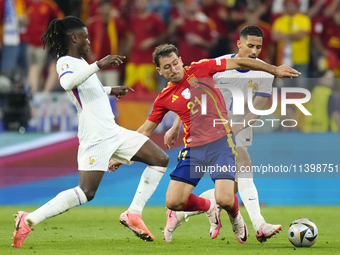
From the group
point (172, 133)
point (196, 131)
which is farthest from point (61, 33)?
point (196, 131)

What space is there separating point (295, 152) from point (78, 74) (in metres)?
5.75

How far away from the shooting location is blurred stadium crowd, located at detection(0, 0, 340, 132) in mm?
11469

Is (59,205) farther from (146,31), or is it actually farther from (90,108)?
(146,31)

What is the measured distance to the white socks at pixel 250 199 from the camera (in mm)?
6002

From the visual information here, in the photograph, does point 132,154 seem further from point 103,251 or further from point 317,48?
point 317,48

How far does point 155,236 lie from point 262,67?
241 cm

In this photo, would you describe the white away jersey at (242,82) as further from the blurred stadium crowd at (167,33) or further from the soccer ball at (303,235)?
the blurred stadium crowd at (167,33)

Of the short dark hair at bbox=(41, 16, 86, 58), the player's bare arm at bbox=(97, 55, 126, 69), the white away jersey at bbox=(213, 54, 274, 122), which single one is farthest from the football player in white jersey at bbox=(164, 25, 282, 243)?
the short dark hair at bbox=(41, 16, 86, 58)

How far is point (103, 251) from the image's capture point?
5.36 meters

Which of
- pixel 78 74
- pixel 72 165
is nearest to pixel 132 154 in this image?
pixel 78 74

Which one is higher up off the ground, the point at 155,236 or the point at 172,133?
the point at 172,133

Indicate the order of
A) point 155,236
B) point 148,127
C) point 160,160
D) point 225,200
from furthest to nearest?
point 155,236 < point 148,127 < point 160,160 < point 225,200

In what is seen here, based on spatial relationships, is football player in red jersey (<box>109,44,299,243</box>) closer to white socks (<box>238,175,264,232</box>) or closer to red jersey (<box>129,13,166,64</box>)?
white socks (<box>238,175,264,232</box>)

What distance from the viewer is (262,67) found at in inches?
218
